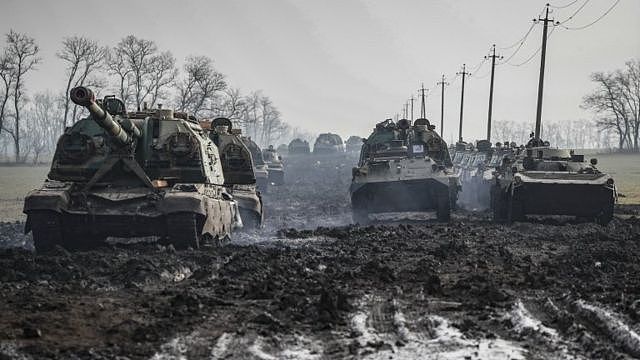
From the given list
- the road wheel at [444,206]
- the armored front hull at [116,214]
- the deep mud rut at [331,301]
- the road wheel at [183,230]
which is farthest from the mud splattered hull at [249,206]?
the road wheel at [183,230]

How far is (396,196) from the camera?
71.3ft

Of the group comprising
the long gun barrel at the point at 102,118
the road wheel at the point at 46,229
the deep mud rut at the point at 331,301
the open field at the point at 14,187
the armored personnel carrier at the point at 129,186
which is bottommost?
the open field at the point at 14,187

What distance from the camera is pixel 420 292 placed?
10.1m

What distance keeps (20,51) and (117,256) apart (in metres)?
60.1

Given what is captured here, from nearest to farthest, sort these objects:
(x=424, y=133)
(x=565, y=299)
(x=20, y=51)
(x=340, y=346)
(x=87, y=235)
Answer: (x=340, y=346)
(x=565, y=299)
(x=87, y=235)
(x=424, y=133)
(x=20, y=51)

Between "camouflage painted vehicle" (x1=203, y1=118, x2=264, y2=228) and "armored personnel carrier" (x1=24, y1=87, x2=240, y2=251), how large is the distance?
5.56 ft

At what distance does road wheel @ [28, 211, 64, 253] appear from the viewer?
46.0 ft

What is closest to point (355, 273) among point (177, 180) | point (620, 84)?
point (177, 180)

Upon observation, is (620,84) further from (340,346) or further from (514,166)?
(340,346)

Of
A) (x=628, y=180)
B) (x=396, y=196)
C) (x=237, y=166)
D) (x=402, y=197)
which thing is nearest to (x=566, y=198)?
(x=402, y=197)

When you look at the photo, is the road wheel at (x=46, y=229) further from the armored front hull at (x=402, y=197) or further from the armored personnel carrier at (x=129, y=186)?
the armored front hull at (x=402, y=197)

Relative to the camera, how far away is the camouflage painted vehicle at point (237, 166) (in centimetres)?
1855

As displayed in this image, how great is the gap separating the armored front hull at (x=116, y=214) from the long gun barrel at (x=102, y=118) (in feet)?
2.98

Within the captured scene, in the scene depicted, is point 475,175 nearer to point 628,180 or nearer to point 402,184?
point 402,184
